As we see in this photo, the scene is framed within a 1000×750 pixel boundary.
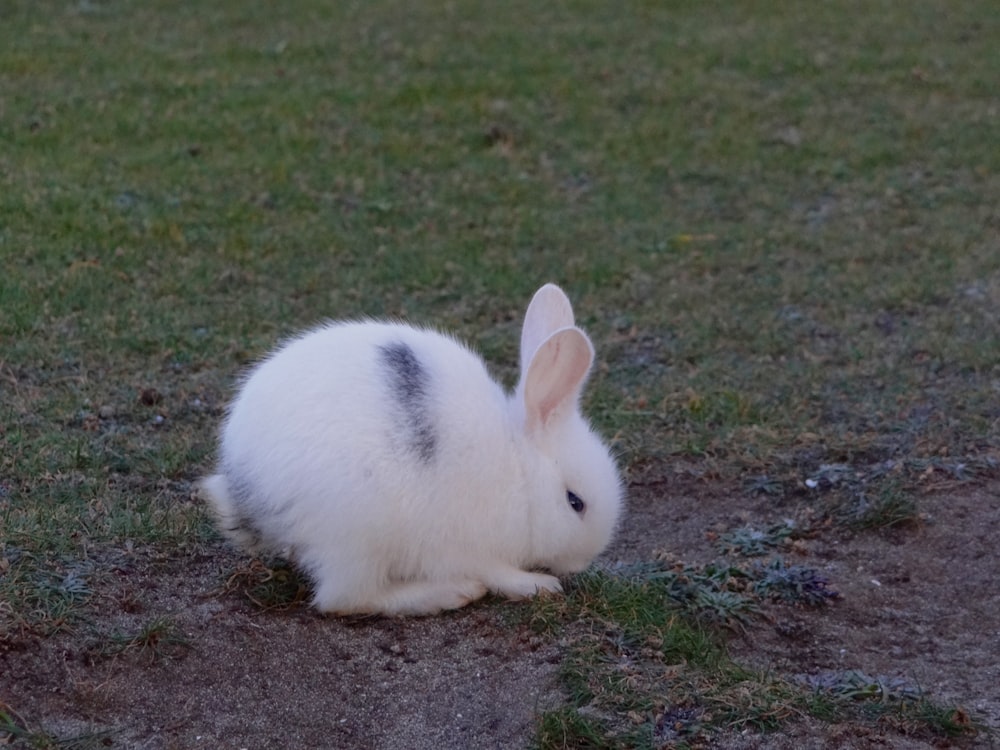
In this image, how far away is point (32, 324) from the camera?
569cm

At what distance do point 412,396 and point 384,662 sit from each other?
672 mm

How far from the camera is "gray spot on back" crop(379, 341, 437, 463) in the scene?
3.52 metres

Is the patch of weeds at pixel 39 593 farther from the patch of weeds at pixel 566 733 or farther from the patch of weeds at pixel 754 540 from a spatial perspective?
the patch of weeds at pixel 754 540

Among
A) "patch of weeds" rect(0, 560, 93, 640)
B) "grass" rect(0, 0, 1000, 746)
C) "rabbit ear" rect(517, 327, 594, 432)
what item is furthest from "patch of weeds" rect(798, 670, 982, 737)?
"patch of weeds" rect(0, 560, 93, 640)

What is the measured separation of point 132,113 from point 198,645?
5449mm

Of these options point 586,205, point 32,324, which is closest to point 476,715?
point 32,324

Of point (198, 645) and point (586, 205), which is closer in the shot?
point (198, 645)

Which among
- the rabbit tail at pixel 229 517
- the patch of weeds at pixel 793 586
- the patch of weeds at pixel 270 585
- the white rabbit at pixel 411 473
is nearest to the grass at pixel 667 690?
the white rabbit at pixel 411 473

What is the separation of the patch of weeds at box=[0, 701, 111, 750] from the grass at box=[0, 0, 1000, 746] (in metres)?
0.38

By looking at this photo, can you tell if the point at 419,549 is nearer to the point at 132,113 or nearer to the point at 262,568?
the point at 262,568

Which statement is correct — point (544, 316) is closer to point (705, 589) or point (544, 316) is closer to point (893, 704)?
point (705, 589)

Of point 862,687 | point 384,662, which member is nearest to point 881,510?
point 862,687

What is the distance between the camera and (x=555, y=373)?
3711mm

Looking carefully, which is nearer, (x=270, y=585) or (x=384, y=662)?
(x=384, y=662)
